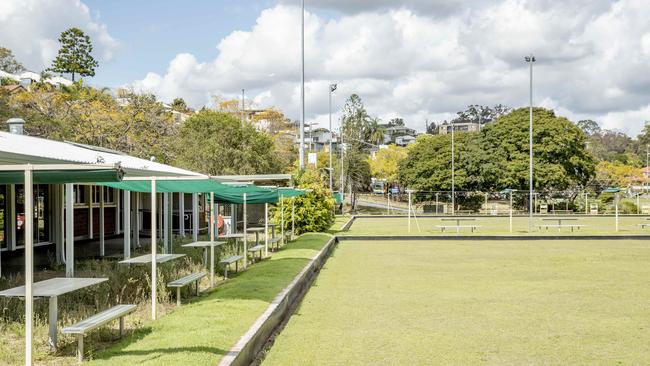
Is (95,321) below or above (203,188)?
below

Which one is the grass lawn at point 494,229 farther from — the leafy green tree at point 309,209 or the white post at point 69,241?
the white post at point 69,241

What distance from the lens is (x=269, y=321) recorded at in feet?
27.6

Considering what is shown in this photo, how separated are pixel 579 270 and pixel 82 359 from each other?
12150mm

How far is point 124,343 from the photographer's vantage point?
7.00 meters

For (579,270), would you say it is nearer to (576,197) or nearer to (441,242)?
(441,242)

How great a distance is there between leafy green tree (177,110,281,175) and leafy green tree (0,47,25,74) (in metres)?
11.1

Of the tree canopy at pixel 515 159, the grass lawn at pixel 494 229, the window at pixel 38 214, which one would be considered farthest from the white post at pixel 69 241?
the tree canopy at pixel 515 159

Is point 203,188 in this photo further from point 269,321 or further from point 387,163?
point 387,163

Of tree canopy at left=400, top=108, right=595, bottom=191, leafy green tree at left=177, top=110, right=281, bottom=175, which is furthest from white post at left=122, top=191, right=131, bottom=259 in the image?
tree canopy at left=400, top=108, right=595, bottom=191

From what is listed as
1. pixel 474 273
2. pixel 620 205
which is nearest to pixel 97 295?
pixel 474 273

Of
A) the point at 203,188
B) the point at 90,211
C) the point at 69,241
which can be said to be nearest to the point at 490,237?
the point at 90,211

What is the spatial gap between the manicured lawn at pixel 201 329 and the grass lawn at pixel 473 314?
0.55m

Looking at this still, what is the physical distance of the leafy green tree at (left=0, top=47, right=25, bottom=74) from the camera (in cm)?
4134

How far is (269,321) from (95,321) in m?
2.39
